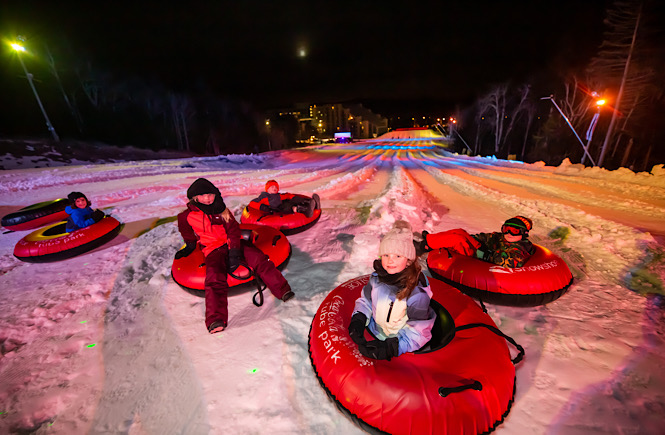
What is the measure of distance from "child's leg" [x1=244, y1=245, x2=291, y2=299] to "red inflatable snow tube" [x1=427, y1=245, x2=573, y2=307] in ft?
8.56

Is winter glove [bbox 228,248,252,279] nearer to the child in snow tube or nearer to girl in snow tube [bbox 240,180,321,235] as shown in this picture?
the child in snow tube

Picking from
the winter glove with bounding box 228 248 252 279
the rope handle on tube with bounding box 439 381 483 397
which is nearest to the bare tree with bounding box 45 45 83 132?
the winter glove with bounding box 228 248 252 279

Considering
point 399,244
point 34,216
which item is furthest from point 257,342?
point 34,216

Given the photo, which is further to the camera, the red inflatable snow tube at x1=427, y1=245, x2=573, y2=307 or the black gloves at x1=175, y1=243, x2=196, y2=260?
the black gloves at x1=175, y1=243, x2=196, y2=260

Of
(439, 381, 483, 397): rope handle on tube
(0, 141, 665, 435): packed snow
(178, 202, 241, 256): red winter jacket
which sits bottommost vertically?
→ (0, 141, 665, 435): packed snow

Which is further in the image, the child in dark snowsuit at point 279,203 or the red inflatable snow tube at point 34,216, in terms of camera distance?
the red inflatable snow tube at point 34,216

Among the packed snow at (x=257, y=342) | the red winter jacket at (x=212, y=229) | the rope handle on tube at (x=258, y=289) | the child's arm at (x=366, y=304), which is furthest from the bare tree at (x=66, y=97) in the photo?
the child's arm at (x=366, y=304)

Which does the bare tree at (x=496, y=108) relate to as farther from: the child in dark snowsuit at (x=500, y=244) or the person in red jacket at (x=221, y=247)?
the person in red jacket at (x=221, y=247)

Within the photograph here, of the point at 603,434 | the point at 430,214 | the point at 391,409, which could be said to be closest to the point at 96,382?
the point at 391,409

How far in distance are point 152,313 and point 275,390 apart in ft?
8.29

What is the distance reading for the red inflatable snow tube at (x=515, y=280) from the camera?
3.54 metres

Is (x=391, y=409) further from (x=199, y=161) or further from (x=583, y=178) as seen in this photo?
(x=199, y=161)

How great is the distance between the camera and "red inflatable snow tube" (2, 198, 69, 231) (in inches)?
274

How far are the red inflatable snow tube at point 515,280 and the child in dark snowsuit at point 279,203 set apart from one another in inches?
150
